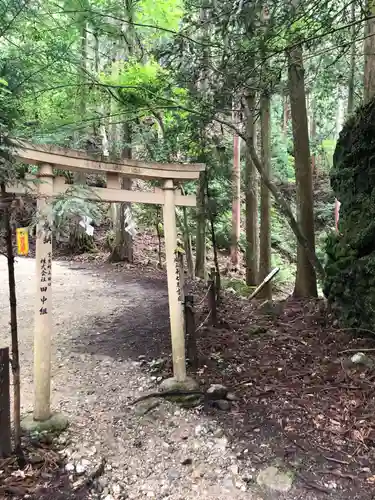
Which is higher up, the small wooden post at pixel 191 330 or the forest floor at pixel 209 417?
the small wooden post at pixel 191 330

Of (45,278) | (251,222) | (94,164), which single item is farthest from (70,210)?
(251,222)

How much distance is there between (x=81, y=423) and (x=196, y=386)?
1299 mm

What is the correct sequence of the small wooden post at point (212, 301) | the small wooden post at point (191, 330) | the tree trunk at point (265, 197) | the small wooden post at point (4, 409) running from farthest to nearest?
the tree trunk at point (265, 197) → the small wooden post at point (212, 301) → the small wooden post at point (191, 330) → the small wooden post at point (4, 409)

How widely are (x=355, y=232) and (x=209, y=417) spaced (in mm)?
3403

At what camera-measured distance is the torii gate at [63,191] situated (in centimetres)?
330

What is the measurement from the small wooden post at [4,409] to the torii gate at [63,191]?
1.39 ft

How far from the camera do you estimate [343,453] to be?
136 inches

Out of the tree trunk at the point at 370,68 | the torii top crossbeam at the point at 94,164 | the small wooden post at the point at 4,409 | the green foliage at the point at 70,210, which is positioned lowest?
the small wooden post at the point at 4,409

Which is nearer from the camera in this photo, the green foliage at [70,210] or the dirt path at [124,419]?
the green foliage at [70,210]

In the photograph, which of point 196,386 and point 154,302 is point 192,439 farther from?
point 154,302

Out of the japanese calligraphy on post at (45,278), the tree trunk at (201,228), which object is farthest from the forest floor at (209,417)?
the tree trunk at (201,228)

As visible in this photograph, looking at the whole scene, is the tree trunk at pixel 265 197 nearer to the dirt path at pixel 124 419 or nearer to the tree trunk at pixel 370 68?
the tree trunk at pixel 370 68

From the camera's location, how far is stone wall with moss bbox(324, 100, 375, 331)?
206 inches

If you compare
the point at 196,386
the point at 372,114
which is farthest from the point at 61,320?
the point at 372,114
